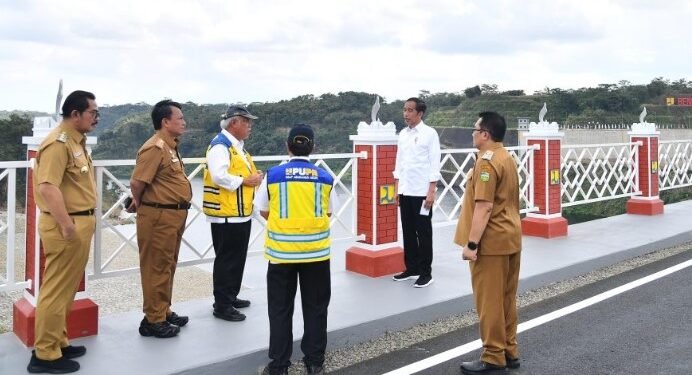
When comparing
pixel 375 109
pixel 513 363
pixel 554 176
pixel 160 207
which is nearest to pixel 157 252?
pixel 160 207

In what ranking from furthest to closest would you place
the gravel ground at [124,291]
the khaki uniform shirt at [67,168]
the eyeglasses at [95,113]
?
the gravel ground at [124,291]
the eyeglasses at [95,113]
the khaki uniform shirt at [67,168]

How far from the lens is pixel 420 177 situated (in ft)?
17.7

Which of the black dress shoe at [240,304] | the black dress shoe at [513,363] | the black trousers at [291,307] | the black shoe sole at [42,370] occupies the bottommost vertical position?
the black dress shoe at [513,363]

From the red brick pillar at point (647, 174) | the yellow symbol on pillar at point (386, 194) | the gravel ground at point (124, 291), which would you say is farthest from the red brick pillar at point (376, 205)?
the red brick pillar at point (647, 174)

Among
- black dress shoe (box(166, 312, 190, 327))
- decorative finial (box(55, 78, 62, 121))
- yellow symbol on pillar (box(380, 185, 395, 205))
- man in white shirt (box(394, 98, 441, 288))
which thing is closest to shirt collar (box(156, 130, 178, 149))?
decorative finial (box(55, 78, 62, 121))

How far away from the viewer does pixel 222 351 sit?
3.71 metres

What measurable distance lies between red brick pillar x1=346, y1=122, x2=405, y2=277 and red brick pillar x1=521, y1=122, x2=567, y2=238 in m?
2.71

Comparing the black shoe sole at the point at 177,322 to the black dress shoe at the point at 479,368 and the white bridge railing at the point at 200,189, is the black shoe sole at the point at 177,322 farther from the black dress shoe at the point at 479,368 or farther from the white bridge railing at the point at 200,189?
the black dress shoe at the point at 479,368

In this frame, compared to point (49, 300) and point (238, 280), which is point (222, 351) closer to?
point (238, 280)

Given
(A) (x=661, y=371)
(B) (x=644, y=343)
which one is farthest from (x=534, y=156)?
(A) (x=661, y=371)

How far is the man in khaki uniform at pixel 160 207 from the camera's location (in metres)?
3.78

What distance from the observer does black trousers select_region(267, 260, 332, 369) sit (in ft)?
11.3

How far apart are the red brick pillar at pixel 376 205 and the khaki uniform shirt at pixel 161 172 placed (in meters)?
2.21

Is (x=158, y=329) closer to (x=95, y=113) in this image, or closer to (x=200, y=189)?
(x=95, y=113)
